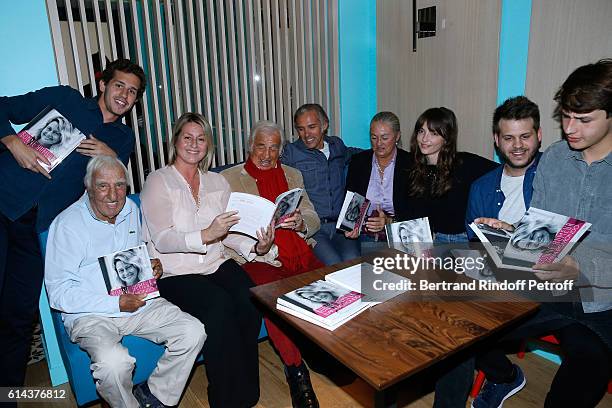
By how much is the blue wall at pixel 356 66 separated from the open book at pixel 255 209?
1818mm

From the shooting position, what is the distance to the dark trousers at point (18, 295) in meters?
2.25

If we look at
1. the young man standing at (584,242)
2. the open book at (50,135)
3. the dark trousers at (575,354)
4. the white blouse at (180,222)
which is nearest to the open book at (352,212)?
the white blouse at (180,222)

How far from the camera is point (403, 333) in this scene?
1.55m

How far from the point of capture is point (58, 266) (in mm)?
2018

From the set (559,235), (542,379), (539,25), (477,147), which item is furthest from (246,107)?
(542,379)

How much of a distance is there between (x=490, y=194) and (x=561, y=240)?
659mm

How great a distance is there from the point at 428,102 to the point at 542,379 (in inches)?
81.1

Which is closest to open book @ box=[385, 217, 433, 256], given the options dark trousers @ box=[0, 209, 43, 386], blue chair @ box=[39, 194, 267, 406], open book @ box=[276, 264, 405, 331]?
open book @ box=[276, 264, 405, 331]

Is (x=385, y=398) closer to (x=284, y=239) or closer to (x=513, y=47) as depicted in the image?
(x=284, y=239)

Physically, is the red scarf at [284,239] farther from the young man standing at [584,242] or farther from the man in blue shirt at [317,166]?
the young man standing at [584,242]

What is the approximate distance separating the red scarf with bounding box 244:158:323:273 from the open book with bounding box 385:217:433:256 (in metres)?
0.71

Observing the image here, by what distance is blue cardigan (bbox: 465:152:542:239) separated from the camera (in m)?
2.18

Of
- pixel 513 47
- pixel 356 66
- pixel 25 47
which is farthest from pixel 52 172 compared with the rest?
pixel 513 47

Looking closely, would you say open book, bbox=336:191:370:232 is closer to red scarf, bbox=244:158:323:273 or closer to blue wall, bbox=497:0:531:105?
red scarf, bbox=244:158:323:273
